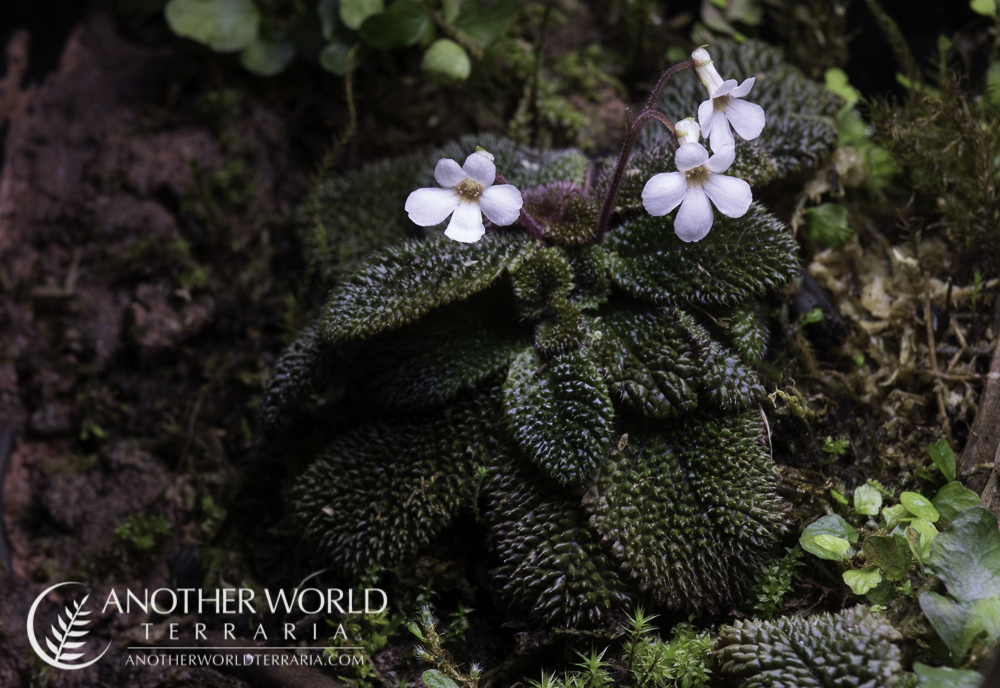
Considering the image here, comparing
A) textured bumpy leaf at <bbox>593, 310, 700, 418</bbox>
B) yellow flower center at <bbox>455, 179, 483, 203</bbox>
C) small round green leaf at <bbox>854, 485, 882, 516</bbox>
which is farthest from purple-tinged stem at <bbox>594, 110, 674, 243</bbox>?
small round green leaf at <bbox>854, 485, 882, 516</bbox>

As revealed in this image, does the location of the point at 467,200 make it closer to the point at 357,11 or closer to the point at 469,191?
the point at 469,191

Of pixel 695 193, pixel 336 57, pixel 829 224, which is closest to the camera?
pixel 695 193

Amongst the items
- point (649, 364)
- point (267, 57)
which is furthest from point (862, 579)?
point (267, 57)

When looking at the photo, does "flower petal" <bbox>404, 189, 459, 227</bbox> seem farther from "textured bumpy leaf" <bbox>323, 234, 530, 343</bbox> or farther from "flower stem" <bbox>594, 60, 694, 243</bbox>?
"flower stem" <bbox>594, 60, 694, 243</bbox>

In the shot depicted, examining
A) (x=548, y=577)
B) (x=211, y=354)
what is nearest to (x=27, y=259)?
(x=211, y=354)

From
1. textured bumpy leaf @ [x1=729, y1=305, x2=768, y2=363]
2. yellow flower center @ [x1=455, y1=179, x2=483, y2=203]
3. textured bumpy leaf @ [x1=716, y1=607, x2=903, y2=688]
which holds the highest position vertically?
yellow flower center @ [x1=455, y1=179, x2=483, y2=203]
